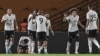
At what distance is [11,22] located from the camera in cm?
2722

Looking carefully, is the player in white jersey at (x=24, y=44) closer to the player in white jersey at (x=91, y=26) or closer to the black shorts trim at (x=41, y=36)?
the black shorts trim at (x=41, y=36)

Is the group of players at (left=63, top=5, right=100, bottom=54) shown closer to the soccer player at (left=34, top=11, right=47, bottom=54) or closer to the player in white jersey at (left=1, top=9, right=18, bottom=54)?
the soccer player at (left=34, top=11, right=47, bottom=54)

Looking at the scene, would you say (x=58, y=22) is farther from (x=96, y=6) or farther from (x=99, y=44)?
(x=99, y=44)

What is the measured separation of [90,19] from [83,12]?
6505 millimetres

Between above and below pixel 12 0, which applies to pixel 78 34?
below

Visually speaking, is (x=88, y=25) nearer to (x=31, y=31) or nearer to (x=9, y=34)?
(x=31, y=31)

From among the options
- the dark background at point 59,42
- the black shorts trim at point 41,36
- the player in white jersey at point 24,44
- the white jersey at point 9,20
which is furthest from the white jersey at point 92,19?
the white jersey at point 9,20

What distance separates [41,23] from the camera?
25.7 meters

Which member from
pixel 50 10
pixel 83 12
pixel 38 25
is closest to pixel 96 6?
pixel 83 12

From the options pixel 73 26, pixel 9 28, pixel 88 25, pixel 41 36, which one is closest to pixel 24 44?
pixel 9 28

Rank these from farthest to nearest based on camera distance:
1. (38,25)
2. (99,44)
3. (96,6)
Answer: (96,6)
(99,44)
(38,25)

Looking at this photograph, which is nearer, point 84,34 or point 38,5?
point 84,34

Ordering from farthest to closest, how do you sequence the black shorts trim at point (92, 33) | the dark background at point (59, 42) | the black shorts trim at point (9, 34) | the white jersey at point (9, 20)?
the dark background at point (59, 42), the black shorts trim at point (9, 34), the white jersey at point (9, 20), the black shorts trim at point (92, 33)

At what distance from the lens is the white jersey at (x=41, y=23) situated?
2562 cm
